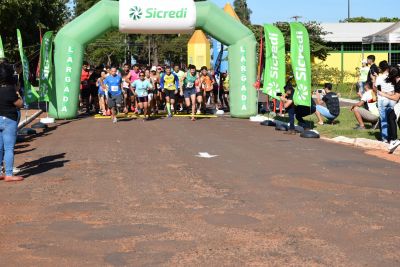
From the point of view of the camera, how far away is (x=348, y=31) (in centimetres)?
4956

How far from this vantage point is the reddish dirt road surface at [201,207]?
546 centimetres

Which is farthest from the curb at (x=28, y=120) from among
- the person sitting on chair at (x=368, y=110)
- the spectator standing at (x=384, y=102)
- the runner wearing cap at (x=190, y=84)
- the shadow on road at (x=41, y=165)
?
the spectator standing at (x=384, y=102)

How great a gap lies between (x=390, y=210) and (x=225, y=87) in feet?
54.9

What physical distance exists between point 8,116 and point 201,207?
11.3 ft

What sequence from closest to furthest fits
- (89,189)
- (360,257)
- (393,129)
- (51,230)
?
(360,257), (51,230), (89,189), (393,129)

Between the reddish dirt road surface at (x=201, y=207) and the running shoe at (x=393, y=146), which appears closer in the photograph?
the reddish dirt road surface at (x=201, y=207)

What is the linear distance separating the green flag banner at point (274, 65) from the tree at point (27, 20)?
8839mm

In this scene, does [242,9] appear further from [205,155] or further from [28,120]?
[205,155]

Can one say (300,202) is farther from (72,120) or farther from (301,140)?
(72,120)

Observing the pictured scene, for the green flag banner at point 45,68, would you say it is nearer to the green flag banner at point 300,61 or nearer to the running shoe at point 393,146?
the green flag banner at point 300,61

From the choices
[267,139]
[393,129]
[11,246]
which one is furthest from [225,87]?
[11,246]

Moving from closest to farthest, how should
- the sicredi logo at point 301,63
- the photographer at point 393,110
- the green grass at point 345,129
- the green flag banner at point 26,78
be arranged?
the photographer at point 393,110
the green grass at point 345,129
the sicredi logo at point 301,63
the green flag banner at point 26,78

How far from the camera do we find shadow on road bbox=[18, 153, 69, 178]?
9.93m

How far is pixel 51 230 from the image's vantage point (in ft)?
20.6
